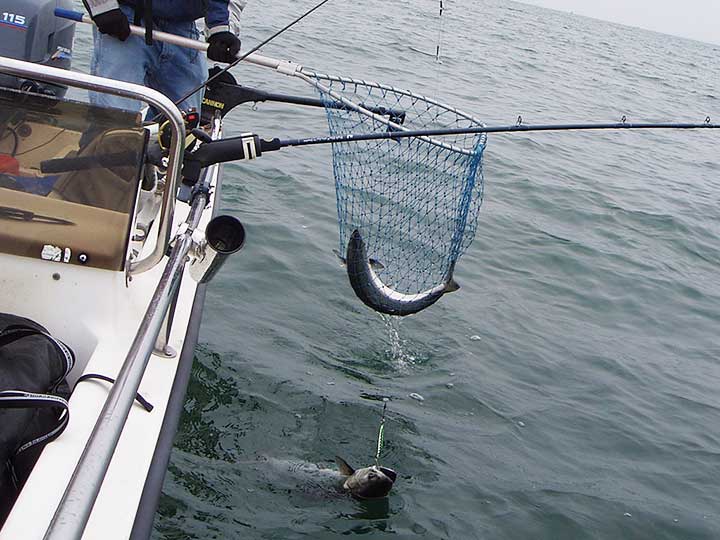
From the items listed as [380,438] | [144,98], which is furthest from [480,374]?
[144,98]

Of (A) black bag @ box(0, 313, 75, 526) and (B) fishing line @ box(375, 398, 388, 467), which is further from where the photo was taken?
(B) fishing line @ box(375, 398, 388, 467)

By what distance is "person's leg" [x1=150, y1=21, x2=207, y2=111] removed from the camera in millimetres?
4723

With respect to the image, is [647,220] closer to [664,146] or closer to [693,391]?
[693,391]

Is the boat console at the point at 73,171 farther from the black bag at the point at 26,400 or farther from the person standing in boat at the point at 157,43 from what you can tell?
the person standing in boat at the point at 157,43

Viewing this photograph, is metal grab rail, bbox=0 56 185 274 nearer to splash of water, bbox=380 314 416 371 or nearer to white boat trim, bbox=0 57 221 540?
white boat trim, bbox=0 57 221 540

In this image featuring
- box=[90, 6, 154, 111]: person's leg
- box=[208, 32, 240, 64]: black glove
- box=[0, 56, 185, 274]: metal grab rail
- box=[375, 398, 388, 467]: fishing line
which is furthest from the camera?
box=[375, 398, 388, 467]: fishing line

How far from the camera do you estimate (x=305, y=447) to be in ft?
14.9

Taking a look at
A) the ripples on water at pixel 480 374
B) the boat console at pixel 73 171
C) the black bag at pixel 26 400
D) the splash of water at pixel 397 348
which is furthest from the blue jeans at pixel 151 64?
the splash of water at pixel 397 348

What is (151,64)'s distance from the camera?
4.66 m

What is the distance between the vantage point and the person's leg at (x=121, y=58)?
439 cm

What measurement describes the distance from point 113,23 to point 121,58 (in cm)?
34

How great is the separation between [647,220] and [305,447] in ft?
22.5

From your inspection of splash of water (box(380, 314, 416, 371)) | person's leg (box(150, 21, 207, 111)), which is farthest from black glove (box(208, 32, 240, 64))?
splash of water (box(380, 314, 416, 371))

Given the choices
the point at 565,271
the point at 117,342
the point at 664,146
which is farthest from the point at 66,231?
the point at 664,146
